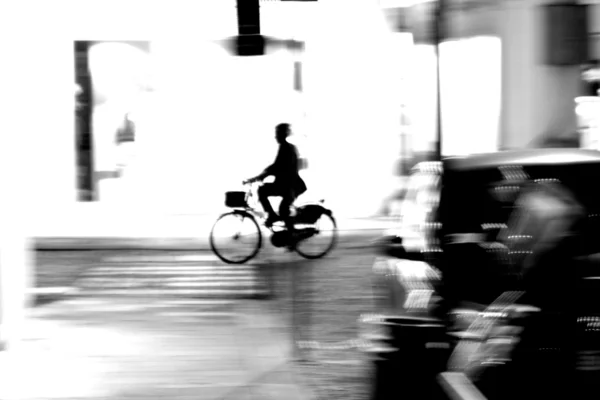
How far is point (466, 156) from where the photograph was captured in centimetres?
490

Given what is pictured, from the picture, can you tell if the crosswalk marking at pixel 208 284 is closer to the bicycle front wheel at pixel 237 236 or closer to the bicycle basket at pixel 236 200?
the bicycle front wheel at pixel 237 236

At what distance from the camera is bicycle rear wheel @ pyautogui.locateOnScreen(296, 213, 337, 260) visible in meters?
16.1

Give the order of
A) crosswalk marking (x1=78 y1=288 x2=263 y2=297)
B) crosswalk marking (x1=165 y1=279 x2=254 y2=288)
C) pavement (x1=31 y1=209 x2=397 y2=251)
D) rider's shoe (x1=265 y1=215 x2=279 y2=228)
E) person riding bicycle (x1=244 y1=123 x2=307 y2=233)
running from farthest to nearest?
pavement (x1=31 y1=209 x2=397 y2=251), rider's shoe (x1=265 y1=215 x2=279 y2=228), person riding bicycle (x1=244 y1=123 x2=307 y2=233), crosswalk marking (x1=165 y1=279 x2=254 y2=288), crosswalk marking (x1=78 y1=288 x2=263 y2=297)

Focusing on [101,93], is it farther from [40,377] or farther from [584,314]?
[584,314]

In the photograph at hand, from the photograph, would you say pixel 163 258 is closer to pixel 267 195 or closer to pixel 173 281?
pixel 267 195

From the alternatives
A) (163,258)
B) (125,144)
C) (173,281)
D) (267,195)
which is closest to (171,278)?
(173,281)

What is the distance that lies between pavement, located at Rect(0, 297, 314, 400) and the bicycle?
3301 mm

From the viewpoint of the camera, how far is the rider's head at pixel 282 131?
15.2 metres

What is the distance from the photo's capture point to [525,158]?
4734mm

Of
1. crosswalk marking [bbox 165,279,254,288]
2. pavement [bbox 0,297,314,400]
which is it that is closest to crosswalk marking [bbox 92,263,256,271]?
crosswalk marking [bbox 165,279,254,288]

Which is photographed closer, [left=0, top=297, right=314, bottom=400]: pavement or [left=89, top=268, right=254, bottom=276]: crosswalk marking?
[left=0, top=297, right=314, bottom=400]: pavement

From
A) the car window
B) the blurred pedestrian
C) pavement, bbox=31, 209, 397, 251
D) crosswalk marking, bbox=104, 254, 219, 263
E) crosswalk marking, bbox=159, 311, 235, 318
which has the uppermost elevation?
the blurred pedestrian

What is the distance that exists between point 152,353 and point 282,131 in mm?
6583

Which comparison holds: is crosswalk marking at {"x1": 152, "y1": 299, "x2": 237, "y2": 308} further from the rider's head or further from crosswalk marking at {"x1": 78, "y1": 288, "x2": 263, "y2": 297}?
the rider's head
